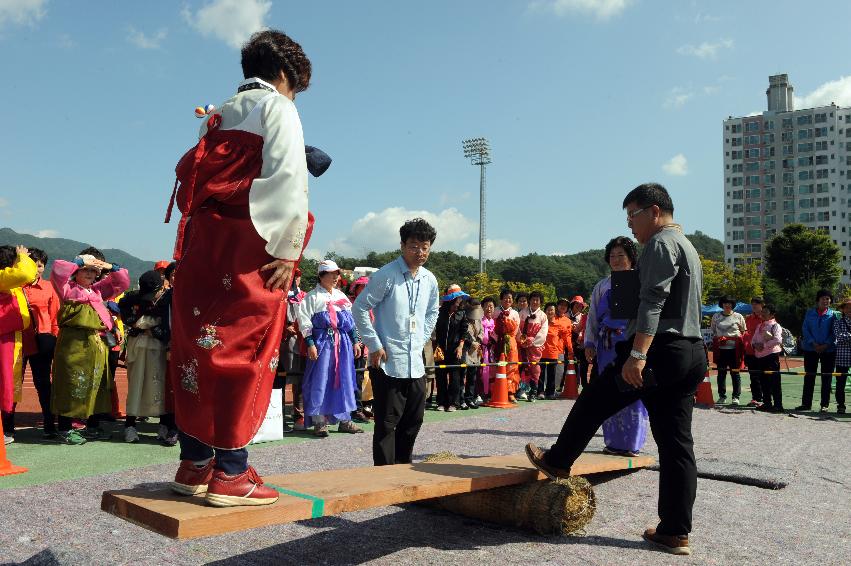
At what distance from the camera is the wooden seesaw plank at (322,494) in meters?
2.54

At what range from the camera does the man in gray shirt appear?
390cm

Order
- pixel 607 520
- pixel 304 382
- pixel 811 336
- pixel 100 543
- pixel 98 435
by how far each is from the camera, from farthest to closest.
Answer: pixel 811 336 → pixel 304 382 → pixel 98 435 → pixel 607 520 → pixel 100 543

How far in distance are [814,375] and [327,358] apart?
878cm

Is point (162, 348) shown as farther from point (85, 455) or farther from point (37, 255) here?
point (37, 255)

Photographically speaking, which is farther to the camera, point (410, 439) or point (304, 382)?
point (304, 382)

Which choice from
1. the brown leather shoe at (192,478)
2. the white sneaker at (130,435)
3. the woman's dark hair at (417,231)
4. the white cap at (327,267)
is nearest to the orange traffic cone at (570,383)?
the white cap at (327,267)

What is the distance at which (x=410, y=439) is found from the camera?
491 cm

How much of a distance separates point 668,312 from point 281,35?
2639 millimetres

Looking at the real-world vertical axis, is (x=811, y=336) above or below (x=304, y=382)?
above

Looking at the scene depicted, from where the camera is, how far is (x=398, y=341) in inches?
191

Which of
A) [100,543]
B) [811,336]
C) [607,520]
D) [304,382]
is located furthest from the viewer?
[811,336]

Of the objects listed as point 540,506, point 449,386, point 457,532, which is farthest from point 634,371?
point 449,386

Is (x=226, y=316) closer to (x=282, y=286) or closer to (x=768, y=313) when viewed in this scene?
(x=282, y=286)

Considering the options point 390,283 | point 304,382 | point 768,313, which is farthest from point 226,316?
point 768,313
